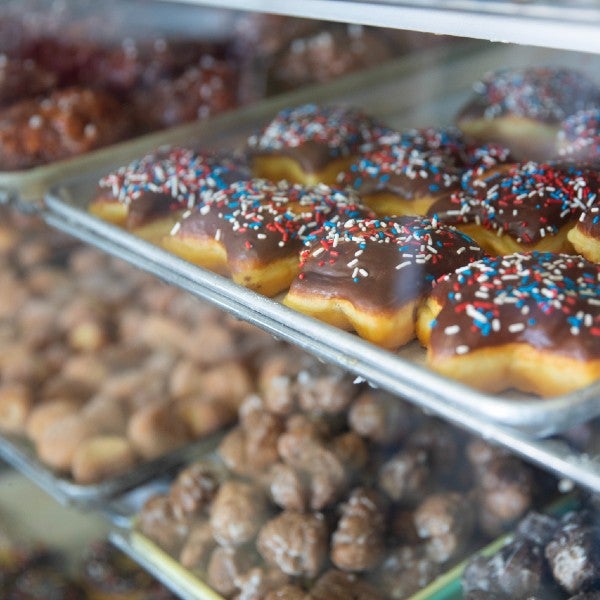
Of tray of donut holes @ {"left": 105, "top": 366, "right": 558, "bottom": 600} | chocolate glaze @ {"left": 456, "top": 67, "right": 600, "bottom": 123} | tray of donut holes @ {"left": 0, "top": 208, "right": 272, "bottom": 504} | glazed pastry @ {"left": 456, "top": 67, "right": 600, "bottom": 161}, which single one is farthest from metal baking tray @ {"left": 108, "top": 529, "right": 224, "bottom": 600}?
chocolate glaze @ {"left": 456, "top": 67, "right": 600, "bottom": 123}

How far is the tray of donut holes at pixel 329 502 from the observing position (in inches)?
63.1

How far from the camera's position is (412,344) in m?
1.24

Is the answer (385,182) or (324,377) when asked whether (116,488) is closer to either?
(324,377)

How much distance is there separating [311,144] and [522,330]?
88 centimetres

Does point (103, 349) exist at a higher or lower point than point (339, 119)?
lower

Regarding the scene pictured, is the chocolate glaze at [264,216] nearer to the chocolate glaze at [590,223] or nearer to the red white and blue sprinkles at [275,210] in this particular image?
the red white and blue sprinkles at [275,210]

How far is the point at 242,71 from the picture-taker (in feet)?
8.36

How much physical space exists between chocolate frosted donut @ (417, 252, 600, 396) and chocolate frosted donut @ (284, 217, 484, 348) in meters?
0.07

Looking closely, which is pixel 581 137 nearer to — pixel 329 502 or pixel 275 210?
pixel 275 210

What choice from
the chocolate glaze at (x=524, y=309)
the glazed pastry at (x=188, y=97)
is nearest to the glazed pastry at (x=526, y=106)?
the chocolate glaze at (x=524, y=309)

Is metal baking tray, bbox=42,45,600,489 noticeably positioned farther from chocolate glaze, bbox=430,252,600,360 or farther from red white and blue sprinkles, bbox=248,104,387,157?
red white and blue sprinkles, bbox=248,104,387,157

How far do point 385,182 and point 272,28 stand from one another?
1188mm

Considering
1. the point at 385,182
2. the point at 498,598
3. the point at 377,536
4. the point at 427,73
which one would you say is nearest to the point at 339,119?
the point at 385,182

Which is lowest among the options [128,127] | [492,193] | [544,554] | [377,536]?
[377,536]
